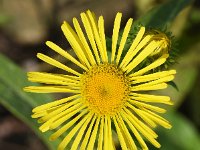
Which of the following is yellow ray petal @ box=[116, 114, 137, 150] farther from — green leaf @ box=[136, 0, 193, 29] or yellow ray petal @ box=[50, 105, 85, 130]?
green leaf @ box=[136, 0, 193, 29]

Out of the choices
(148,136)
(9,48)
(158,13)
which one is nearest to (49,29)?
(9,48)

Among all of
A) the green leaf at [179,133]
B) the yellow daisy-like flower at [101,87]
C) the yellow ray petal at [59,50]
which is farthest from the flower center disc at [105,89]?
the green leaf at [179,133]

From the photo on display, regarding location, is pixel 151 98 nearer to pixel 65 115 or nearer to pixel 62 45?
pixel 65 115

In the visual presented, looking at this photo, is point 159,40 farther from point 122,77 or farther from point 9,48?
point 9,48

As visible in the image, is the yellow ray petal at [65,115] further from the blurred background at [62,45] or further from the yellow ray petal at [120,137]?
the blurred background at [62,45]

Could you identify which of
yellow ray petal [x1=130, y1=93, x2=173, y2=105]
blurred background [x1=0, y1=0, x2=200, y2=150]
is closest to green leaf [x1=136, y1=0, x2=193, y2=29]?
blurred background [x1=0, y1=0, x2=200, y2=150]

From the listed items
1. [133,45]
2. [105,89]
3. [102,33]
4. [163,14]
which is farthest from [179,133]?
[102,33]
